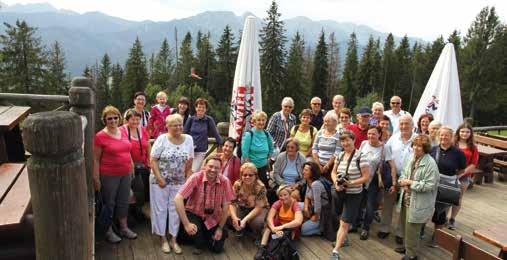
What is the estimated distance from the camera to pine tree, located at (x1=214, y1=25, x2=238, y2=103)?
5103 centimetres

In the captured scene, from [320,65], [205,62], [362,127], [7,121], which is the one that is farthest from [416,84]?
[7,121]

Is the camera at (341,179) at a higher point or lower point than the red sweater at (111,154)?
lower

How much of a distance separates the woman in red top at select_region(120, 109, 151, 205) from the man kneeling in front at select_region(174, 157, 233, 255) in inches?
33.7

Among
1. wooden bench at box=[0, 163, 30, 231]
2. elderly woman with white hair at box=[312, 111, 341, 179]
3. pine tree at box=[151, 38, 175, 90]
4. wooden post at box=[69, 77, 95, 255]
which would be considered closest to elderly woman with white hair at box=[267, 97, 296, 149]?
elderly woman with white hair at box=[312, 111, 341, 179]

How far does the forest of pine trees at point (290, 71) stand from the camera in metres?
38.6

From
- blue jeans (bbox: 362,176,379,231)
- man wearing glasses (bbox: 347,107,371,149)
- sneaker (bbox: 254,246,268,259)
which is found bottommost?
sneaker (bbox: 254,246,268,259)

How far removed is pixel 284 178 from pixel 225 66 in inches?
1877

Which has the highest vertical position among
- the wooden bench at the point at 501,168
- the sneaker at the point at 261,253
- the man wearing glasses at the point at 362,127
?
the man wearing glasses at the point at 362,127

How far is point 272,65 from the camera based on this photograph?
4575 centimetres

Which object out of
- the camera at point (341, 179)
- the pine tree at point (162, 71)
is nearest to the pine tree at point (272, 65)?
the pine tree at point (162, 71)

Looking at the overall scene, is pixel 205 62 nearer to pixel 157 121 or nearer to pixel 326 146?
pixel 157 121

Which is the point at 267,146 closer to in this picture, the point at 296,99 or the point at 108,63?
the point at 296,99

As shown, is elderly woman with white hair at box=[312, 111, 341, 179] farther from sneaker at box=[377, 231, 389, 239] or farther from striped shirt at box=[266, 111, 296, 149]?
sneaker at box=[377, 231, 389, 239]

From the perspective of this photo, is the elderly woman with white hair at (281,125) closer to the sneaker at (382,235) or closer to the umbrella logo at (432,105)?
the sneaker at (382,235)
